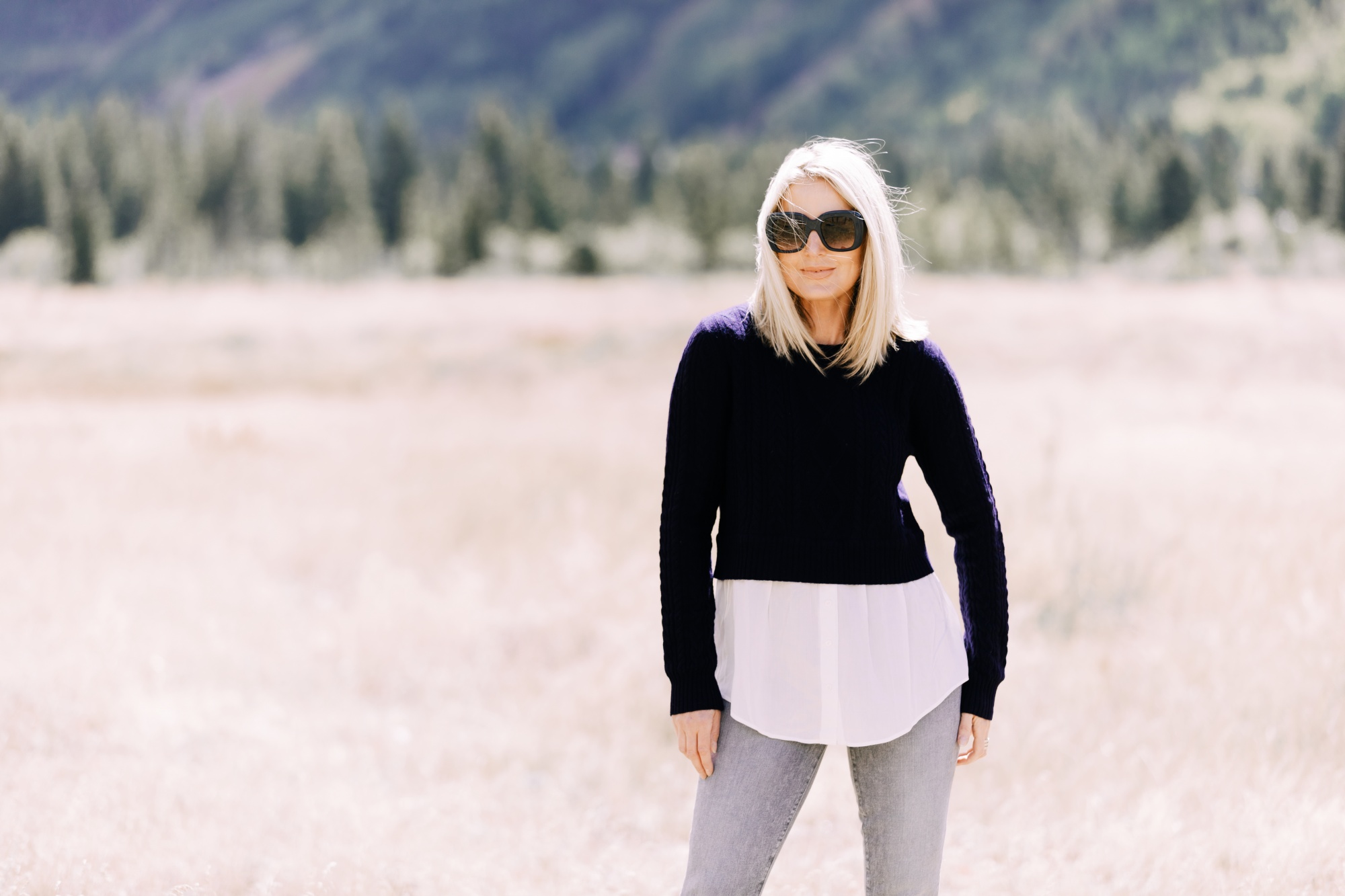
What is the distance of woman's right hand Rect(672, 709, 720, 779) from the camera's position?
2.23 metres

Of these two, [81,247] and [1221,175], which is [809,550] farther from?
[1221,175]

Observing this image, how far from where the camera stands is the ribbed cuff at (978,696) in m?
2.32

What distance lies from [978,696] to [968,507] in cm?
39

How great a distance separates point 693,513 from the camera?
2.22m

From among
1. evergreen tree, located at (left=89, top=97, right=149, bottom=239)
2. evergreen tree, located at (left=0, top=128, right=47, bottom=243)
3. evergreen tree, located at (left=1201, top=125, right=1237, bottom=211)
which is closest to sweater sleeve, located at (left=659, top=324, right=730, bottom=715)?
evergreen tree, located at (left=0, top=128, right=47, bottom=243)

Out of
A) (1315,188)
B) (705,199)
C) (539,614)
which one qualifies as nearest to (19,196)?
(705,199)

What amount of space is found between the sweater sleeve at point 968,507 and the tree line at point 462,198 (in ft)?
197

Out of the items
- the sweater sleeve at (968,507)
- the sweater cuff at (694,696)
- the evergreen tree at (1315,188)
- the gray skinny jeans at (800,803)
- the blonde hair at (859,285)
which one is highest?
the evergreen tree at (1315,188)

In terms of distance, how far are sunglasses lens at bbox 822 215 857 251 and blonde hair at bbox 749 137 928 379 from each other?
0.03m

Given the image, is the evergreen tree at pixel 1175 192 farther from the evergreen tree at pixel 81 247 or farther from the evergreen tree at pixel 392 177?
the evergreen tree at pixel 81 247

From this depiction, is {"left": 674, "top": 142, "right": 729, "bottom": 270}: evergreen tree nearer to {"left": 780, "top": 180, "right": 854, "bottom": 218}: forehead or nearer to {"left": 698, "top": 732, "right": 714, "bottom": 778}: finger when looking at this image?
{"left": 780, "top": 180, "right": 854, "bottom": 218}: forehead

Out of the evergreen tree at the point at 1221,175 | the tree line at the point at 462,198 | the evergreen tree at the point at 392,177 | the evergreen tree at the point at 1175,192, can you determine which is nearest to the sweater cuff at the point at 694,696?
the tree line at the point at 462,198

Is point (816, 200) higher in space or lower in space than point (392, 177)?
lower

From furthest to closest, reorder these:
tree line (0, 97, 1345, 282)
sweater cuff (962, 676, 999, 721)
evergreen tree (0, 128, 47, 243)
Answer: tree line (0, 97, 1345, 282)
evergreen tree (0, 128, 47, 243)
sweater cuff (962, 676, 999, 721)
